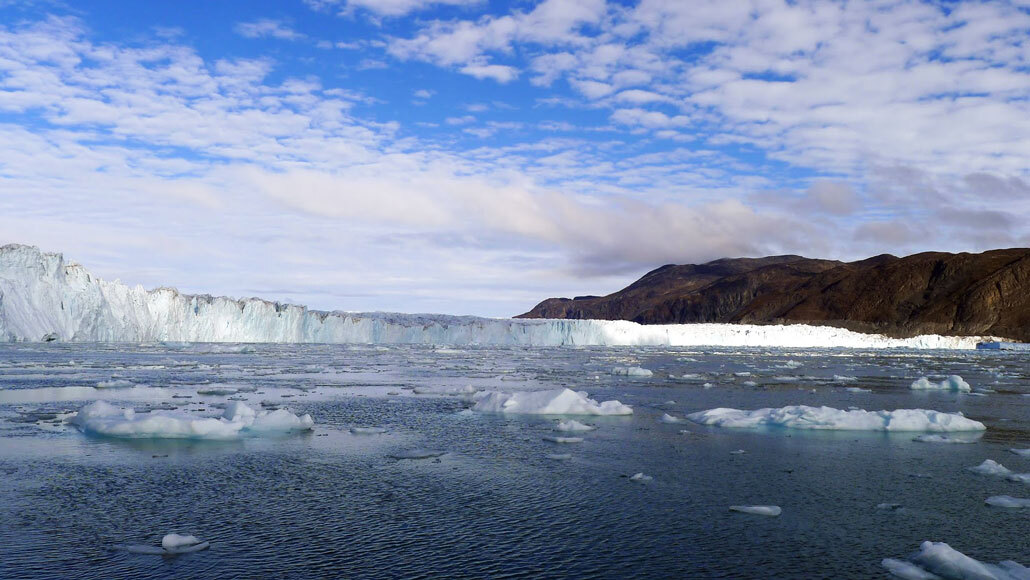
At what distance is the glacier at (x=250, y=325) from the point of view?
4381 centimetres

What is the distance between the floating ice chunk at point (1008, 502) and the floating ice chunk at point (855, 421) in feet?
16.1

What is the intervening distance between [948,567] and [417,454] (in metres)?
6.07

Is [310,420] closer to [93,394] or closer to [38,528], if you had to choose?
[38,528]

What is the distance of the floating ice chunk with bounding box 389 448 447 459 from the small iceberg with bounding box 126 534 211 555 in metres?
3.77

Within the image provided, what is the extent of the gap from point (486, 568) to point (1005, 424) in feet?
40.6

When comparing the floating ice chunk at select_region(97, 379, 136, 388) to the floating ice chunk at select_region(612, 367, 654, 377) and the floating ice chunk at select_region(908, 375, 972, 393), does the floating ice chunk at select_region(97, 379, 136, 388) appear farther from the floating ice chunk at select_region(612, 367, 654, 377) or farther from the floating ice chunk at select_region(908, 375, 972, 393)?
the floating ice chunk at select_region(908, 375, 972, 393)

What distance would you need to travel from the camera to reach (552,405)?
13.8 m

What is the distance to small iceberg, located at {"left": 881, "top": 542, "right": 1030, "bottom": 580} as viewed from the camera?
493 cm

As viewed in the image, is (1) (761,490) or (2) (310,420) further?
(2) (310,420)

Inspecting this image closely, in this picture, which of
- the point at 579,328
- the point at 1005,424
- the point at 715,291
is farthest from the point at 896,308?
the point at 1005,424

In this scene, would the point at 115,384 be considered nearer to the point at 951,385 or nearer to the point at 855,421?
the point at 855,421

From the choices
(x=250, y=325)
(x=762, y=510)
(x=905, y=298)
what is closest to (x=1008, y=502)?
(x=762, y=510)

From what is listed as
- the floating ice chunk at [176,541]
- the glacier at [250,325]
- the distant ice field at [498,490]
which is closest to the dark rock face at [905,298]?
the glacier at [250,325]

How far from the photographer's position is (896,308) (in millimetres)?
121500
